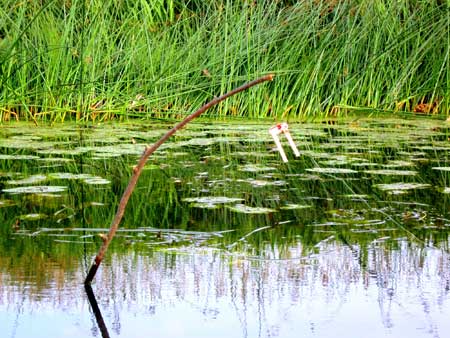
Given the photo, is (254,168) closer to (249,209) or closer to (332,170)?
(332,170)

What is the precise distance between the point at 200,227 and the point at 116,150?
1.92 m

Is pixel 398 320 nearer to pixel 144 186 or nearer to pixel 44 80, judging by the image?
pixel 144 186

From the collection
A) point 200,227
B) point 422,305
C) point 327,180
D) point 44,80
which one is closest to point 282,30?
point 44,80

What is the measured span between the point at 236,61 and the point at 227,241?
429cm

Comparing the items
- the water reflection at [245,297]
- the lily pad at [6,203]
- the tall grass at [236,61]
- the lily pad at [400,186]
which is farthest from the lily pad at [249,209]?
the tall grass at [236,61]

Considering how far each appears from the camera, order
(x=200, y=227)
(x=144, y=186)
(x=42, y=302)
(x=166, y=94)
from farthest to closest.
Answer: (x=166, y=94)
(x=144, y=186)
(x=200, y=227)
(x=42, y=302)

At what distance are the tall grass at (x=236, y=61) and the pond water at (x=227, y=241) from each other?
1175mm

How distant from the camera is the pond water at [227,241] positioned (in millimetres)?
2643

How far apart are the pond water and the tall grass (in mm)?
1175

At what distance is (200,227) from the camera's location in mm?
3709

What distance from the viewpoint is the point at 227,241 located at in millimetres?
3488

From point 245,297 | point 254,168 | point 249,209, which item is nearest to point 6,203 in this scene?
point 249,209

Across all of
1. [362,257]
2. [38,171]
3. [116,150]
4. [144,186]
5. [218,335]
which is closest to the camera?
[218,335]

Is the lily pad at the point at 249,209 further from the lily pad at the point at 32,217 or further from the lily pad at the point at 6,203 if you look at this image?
the lily pad at the point at 6,203
